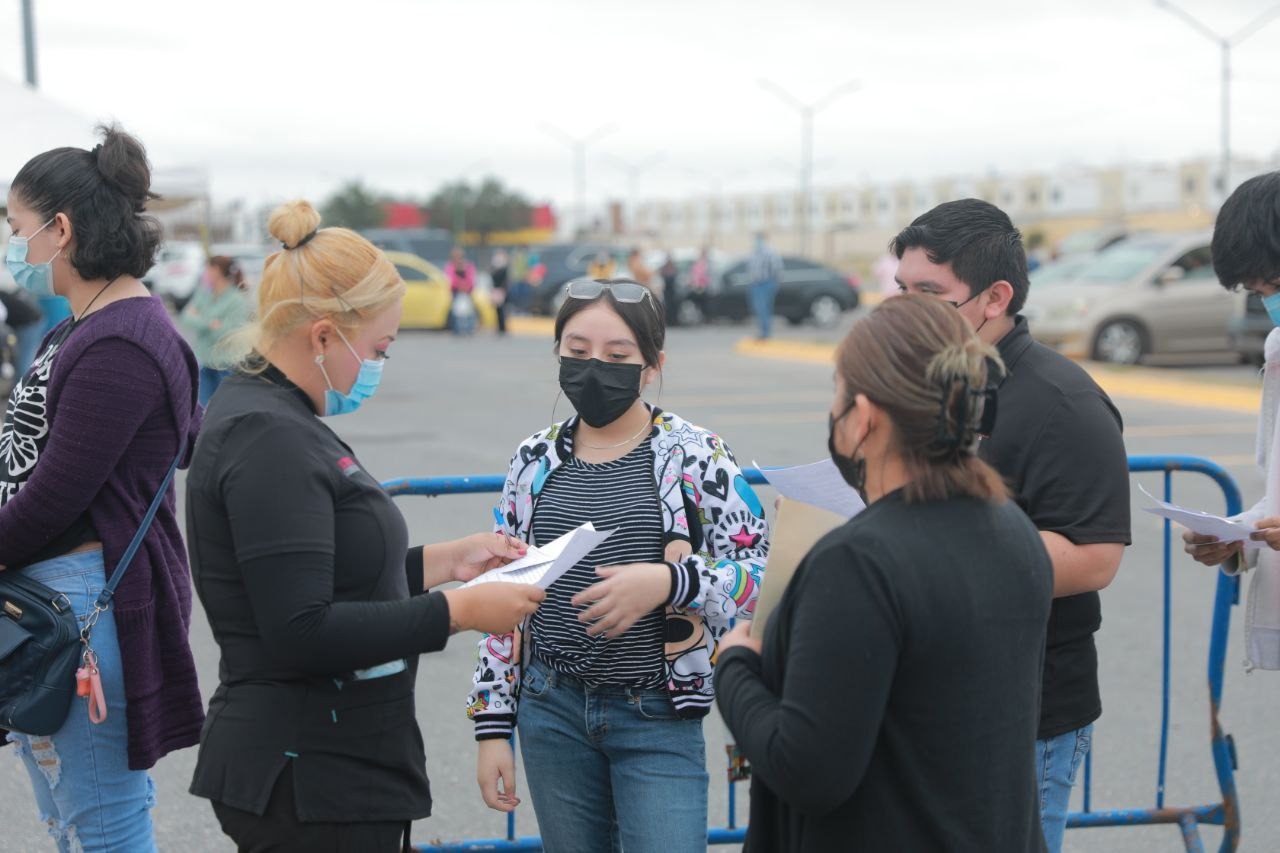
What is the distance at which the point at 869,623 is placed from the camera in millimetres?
1889

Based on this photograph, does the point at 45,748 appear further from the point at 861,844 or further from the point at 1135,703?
the point at 1135,703

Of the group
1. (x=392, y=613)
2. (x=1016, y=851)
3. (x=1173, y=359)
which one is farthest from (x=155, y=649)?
(x=1173, y=359)

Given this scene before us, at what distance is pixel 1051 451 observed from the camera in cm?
275

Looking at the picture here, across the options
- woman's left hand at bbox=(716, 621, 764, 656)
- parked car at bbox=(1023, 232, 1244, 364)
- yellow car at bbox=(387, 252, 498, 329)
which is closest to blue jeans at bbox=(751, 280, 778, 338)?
parked car at bbox=(1023, 232, 1244, 364)

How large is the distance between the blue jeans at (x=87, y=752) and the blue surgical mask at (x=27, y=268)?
67 cm

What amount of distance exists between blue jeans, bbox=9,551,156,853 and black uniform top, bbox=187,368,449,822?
2.12ft

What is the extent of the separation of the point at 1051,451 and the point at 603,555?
3.26 ft

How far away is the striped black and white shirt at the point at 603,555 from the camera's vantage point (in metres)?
2.86

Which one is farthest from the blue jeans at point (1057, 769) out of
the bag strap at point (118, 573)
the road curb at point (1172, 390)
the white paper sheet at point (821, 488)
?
the road curb at point (1172, 390)

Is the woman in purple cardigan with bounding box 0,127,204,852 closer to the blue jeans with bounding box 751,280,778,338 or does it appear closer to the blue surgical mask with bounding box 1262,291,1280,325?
the blue surgical mask with bounding box 1262,291,1280,325

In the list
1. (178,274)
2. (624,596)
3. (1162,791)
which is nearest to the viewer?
(624,596)

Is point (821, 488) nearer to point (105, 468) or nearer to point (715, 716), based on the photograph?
point (105, 468)

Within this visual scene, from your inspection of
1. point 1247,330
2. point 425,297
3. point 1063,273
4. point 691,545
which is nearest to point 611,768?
point 691,545

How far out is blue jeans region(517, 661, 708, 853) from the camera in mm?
2826
